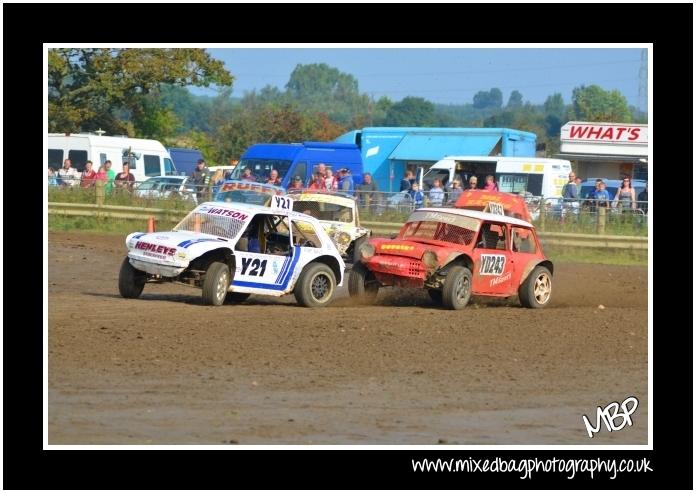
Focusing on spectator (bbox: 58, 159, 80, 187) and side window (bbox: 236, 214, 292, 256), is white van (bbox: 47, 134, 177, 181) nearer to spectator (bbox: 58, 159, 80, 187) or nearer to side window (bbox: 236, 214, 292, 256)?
spectator (bbox: 58, 159, 80, 187)

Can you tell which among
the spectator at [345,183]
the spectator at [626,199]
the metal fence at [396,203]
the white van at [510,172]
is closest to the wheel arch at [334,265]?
the metal fence at [396,203]

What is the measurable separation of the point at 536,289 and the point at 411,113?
310 ft

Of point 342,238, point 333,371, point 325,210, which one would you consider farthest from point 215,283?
point 325,210

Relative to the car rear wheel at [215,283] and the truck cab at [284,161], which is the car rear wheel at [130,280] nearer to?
the car rear wheel at [215,283]

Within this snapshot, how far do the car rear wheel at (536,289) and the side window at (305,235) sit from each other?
321 centimetres

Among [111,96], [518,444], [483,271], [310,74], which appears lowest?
[518,444]

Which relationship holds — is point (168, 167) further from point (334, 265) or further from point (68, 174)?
point (334, 265)

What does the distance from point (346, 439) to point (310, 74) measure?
150m

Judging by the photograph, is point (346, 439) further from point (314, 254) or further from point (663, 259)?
point (314, 254)

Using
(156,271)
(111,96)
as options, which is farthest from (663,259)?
(111,96)

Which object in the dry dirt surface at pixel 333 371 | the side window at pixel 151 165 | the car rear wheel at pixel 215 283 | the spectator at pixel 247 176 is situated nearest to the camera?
the dry dirt surface at pixel 333 371

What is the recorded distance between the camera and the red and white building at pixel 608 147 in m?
36.8

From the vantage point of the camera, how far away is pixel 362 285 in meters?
16.7

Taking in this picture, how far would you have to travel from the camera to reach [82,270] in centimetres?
2002
